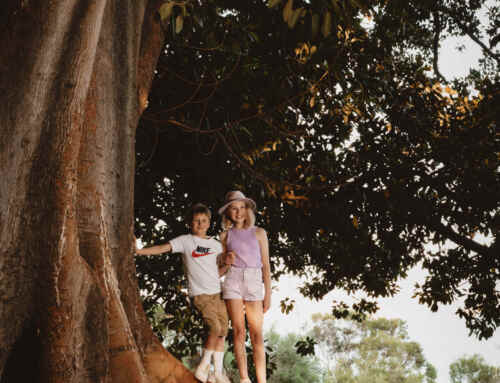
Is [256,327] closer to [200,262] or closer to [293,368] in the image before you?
[200,262]

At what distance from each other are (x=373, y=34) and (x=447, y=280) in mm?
4625

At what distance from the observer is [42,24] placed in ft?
6.49

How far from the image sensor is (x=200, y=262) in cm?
435

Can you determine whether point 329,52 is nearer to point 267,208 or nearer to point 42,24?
point 267,208

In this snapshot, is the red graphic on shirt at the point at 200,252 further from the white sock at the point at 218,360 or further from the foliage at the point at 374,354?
the foliage at the point at 374,354

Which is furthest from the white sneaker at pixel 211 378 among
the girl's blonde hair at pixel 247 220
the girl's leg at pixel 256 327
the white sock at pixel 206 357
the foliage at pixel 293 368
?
the foliage at pixel 293 368

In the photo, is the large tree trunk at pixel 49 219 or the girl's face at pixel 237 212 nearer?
the large tree trunk at pixel 49 219

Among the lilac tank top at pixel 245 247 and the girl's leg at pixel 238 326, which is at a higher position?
the lilac tank top at pixel 245 247

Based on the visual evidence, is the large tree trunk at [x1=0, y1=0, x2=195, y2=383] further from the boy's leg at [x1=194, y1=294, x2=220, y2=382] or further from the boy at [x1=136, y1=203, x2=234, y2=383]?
the boy at [x1=136, y1=203, x2=234, y2=383]

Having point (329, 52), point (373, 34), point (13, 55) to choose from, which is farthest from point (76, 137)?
point (373, 34)

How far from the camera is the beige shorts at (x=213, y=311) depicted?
406cm

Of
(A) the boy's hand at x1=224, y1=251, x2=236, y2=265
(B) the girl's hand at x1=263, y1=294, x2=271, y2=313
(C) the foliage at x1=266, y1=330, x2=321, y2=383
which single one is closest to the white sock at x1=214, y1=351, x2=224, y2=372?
(B) the girl's hand at x1=263, y1=294, x2=271, y2=313

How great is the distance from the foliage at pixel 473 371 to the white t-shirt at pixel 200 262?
50.0 m

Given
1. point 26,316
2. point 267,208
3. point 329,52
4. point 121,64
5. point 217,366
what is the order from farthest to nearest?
point 267,208 → point 329,52 → point 217,366 → point 121,64 → point 26,316
